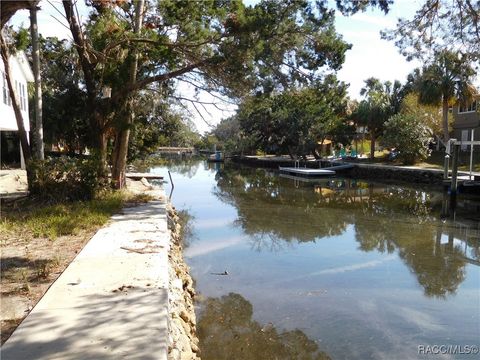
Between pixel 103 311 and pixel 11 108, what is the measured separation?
2282cm

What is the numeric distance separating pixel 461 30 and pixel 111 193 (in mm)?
10740

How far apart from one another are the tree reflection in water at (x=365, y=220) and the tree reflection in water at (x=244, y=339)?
12.3ft

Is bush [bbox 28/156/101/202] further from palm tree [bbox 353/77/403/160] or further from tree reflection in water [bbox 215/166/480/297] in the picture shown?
palm tree [bbox 353/77/403/160]

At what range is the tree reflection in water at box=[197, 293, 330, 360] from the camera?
6.54 m

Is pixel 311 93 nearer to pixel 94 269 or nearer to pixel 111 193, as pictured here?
pixel 111 193

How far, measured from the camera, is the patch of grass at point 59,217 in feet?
30.2

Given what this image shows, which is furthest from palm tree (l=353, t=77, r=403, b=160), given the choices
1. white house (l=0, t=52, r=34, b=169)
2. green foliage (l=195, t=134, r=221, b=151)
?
green foliage (l=195, t=134, r=221, b=151)

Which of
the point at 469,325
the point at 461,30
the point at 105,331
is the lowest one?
the point at 469,325

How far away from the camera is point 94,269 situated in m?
6.73

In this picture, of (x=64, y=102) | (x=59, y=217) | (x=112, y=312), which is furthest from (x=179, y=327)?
(x=64, y=102)

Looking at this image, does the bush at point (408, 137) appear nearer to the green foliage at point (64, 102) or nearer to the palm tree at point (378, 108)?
the palm tree at point (378, 108)

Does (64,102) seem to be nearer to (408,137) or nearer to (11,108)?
(11,108)

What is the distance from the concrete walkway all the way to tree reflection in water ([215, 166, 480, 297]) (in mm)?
5851

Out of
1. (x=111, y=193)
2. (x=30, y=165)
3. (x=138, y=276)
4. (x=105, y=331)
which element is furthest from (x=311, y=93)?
(x=105, y=331)
